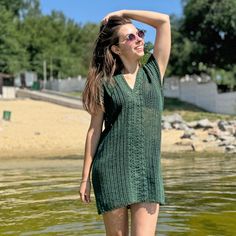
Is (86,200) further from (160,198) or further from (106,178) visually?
(160,198)

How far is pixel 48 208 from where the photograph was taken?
8422 millimetres

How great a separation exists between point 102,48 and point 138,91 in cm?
45

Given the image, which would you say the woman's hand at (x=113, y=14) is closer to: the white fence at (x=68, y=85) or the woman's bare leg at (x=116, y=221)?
the woman's bare leg at (x=116, y=221)

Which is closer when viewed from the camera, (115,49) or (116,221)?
(116,221)

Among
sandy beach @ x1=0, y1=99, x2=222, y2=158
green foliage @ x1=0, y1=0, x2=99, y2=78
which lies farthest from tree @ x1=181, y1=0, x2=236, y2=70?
green foliage @ x1=0, y1=0, x2=99, y2=78

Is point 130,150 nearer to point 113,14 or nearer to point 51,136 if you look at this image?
point 113,14

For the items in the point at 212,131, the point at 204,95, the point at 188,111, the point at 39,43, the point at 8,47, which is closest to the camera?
the point at 212,131

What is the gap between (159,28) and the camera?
164 inches

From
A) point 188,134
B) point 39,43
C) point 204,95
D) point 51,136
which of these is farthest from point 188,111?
point 39,43

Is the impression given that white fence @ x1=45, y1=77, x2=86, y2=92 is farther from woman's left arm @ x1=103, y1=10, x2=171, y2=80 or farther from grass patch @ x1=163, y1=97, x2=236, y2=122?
woman's left arm @ x1=103, y1=10, x2=171, y2=80

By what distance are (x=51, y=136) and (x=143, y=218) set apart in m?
24.2

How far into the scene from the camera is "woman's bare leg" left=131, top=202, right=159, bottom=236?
3.83 metres

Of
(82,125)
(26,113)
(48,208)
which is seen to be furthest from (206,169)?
(26,113)

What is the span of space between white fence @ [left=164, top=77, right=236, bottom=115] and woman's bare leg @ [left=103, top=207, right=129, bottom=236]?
36.4 meters
